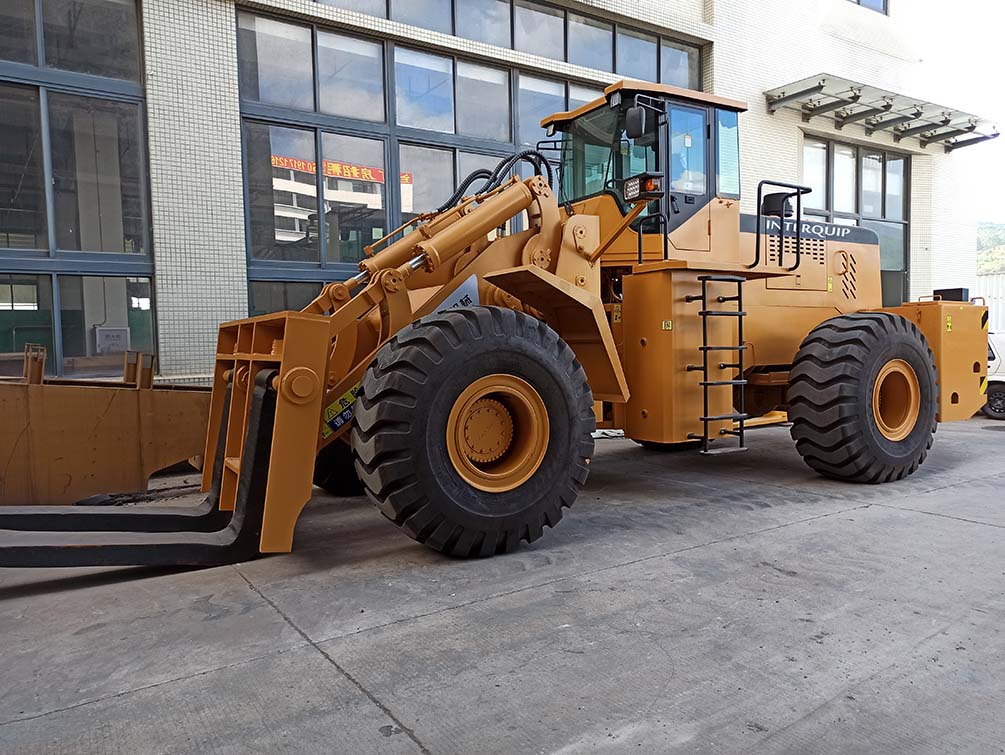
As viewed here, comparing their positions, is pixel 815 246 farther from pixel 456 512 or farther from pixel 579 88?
pixel 579 88

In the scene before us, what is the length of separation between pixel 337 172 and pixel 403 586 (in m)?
7.47

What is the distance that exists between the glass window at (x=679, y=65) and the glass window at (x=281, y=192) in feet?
22.2

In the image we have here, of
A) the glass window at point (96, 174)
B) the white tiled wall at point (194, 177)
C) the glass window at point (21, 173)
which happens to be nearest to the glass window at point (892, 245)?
the white tiled wall at point (194, 177)

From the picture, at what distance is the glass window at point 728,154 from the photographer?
6355 mm

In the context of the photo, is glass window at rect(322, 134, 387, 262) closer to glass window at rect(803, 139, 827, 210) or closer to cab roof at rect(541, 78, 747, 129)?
cab roof at rect(541, 78, 747, 129)

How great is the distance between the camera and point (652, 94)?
5926 millimetres

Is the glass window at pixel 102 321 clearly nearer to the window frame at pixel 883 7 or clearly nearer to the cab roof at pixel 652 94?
the cab roof at pixel 652 94

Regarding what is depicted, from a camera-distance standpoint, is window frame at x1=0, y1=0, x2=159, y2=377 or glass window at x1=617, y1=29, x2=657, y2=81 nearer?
window frame at x1=0, y1=0, x2=159, y2=377

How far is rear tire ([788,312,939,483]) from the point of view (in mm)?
5953

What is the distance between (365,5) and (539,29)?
9.70 ft

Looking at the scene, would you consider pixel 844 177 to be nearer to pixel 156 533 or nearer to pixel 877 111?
pixel 877 111

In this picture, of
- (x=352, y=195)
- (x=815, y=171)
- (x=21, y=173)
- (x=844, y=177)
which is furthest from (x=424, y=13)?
(x=844, y=177)

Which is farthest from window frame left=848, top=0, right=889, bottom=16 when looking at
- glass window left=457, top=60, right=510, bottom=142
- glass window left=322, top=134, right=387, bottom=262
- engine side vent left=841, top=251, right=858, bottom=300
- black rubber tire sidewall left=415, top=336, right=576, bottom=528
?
black rubber tire sidewall left=415, top=336, right=576, bottom=528

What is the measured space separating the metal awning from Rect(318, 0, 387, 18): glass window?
7668 mm
